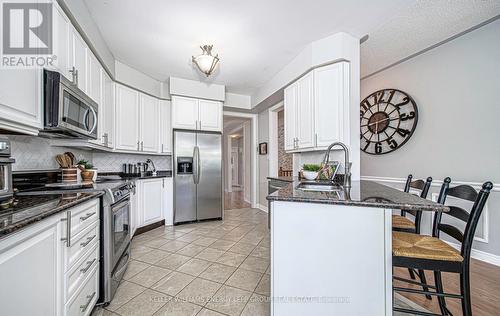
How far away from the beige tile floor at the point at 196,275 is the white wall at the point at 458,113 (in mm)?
2535

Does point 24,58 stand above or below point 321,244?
above

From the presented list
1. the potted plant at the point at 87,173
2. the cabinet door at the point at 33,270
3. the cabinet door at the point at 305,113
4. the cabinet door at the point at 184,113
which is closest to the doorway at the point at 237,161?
the cabinet door at the point at 184,113

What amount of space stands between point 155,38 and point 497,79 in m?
3.96

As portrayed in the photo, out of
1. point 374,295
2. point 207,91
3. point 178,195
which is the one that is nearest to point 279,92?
point 207,91

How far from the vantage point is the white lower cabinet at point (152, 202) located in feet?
10.3

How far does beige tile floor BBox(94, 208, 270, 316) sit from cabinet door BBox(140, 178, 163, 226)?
0.24m

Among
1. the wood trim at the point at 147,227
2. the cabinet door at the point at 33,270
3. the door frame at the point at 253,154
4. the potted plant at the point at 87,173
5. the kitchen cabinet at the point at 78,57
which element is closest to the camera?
the cabinet door at the point at 33,270

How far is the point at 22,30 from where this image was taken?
47.2 inches

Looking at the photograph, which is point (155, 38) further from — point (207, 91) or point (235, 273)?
point (235, 273)

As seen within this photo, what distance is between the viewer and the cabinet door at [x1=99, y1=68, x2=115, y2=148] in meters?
2.59

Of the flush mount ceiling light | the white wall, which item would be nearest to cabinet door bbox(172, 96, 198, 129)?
the flush mount ceiling light

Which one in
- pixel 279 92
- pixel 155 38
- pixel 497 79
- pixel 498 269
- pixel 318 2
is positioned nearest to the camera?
pixel 318 2

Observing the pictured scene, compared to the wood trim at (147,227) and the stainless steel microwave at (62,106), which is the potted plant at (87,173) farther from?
the wood trim at (147,227)

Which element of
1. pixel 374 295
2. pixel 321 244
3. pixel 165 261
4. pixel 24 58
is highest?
pixel 24 58
